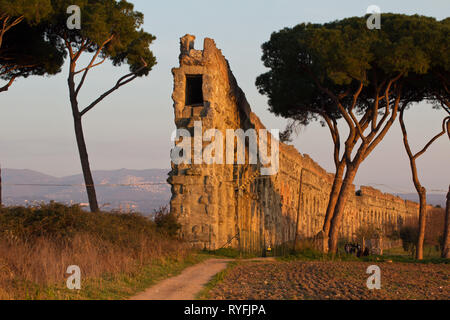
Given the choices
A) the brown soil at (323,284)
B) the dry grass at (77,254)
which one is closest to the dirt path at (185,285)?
the brown soil at (323,284)

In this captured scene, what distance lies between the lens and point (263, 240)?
2188 cm

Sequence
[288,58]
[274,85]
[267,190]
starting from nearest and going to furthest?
[288,58]
[274,85]
[267,190]

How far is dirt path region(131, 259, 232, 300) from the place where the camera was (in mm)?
8273

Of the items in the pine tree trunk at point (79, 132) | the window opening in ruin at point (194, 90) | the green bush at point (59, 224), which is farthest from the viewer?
the pine tree trunk at point (79, 132)

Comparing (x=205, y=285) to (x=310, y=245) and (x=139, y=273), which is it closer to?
(x=139, y=273)

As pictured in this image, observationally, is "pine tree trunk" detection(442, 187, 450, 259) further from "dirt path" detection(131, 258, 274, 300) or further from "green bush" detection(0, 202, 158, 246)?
"green bush" detection(0, 202, 158, 246)

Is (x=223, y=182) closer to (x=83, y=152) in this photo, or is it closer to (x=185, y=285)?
(x=83, y=152)

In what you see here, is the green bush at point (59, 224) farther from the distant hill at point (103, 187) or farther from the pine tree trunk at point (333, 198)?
the distant hill at point (103, 187)

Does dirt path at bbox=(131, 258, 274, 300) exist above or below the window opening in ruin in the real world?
below

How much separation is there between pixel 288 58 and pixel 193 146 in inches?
206

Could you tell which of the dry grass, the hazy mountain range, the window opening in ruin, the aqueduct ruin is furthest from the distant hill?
the dry grass

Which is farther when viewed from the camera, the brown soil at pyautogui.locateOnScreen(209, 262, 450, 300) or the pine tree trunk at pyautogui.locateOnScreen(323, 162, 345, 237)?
the pine tree trunk at pyautogui.locateOnScreen(323, 162, 345, 237)

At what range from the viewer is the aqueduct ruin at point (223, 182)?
54.9 ft

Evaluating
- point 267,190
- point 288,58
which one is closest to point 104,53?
point 288,58
